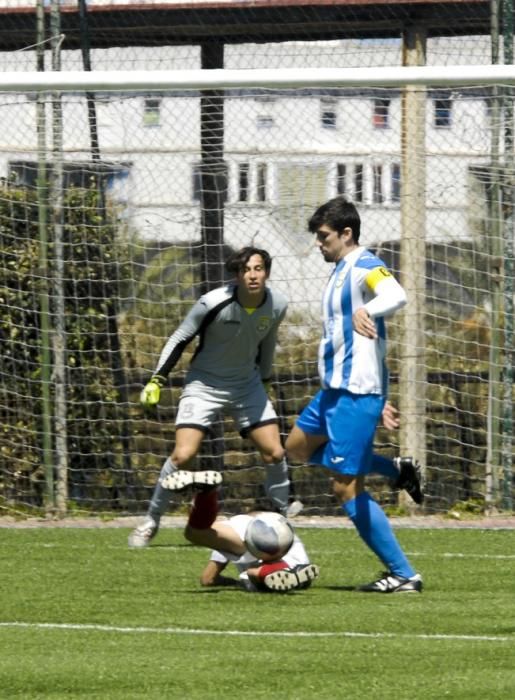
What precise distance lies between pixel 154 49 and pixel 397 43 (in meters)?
1.81

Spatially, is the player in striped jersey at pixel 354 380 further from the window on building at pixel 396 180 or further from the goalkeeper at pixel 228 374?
the window on building at pixel 396 180

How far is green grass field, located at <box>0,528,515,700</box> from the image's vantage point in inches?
213

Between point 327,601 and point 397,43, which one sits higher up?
point 397,43

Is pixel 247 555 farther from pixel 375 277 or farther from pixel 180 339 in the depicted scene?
pixel 180 339

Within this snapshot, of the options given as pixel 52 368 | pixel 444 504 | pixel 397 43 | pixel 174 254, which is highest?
pixel 397 43

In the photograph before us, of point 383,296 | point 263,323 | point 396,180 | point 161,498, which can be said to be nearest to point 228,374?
point 263,323

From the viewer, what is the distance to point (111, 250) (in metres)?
12.2

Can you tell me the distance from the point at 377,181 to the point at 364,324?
15.6ft

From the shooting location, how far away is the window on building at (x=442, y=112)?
39.7 ft

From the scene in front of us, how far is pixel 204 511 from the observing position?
25.2 feet

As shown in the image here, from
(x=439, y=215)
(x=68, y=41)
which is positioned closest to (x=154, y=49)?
(x=68, y=41)

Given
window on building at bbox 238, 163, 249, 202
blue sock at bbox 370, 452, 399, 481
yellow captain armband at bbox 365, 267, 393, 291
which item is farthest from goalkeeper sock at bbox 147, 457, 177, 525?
window on building at bbox 238, 163, 249, 202

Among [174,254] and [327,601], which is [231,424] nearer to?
[174,254]

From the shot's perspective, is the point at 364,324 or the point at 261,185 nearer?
the point at 364,324
